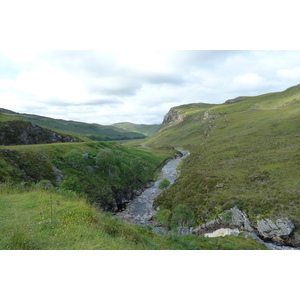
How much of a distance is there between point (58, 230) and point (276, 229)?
27.7 metres

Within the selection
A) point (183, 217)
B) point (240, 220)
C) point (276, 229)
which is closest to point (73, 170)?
point (183, 217)

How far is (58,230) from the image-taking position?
Result: 9.20 metres

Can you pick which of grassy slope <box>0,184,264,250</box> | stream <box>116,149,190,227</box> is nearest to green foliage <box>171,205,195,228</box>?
stream <box>116,149,190,227</box>

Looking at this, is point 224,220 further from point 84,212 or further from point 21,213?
point 21,213

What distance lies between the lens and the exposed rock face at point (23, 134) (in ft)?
176

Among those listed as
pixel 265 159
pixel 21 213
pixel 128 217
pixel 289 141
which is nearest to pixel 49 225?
pixel 21 213

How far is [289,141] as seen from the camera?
192ft

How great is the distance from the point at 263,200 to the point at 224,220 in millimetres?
7940

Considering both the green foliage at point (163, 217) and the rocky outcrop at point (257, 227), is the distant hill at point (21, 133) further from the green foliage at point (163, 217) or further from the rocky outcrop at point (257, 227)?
the rocky outcrop at point (257, 227)

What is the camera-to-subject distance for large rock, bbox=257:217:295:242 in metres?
23.5

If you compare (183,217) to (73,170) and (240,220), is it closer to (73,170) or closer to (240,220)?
(240,220)

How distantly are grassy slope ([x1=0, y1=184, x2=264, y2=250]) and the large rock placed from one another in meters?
13.4

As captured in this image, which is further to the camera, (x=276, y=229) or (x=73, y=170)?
(x=73, y=170)

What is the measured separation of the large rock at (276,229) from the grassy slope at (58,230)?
44.0 ft
